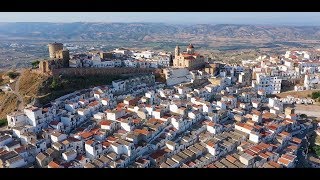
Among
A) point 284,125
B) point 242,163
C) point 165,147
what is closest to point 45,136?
point 165,147

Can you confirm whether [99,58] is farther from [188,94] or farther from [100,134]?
[100,134]

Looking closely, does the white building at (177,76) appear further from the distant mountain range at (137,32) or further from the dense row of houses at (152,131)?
the distant mountain range at (137,32)

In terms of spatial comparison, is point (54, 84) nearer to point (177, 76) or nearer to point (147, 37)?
point (177, 76)

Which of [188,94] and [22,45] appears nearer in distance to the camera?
[188,94]

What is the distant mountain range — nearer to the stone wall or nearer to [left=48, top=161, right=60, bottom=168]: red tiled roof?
the stone wall

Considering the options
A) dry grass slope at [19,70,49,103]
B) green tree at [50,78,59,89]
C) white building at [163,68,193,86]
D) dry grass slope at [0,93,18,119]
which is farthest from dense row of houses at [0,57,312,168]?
dry grass slope at [0,93,18,119]

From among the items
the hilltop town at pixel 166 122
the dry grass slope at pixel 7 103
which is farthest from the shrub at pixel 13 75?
the dry grass slope at pixel 7 103
